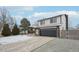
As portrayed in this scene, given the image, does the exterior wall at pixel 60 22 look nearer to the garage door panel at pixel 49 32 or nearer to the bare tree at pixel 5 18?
the garage door panel at pixel 49 32

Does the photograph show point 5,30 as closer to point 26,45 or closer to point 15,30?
point 15,30

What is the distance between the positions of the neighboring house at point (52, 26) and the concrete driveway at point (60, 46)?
9.8 inches

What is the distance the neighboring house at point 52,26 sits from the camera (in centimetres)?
691

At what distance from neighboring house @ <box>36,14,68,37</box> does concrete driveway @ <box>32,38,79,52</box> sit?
248 mm

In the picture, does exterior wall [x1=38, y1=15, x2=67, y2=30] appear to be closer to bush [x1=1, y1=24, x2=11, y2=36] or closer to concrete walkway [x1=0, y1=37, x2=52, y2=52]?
concrete walkway [x1=0, y1=37, x2=52, y2=52]

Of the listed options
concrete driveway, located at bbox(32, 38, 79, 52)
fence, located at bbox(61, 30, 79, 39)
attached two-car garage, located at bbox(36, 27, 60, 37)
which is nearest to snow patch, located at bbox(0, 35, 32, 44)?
attached two-car garage, located at bbox(36, 27, 60, 37)

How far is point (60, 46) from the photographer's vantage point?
6.85m

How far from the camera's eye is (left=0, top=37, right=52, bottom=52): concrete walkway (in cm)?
676

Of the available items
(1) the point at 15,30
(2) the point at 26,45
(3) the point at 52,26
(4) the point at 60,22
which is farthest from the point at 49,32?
(1) the point at 15,30
